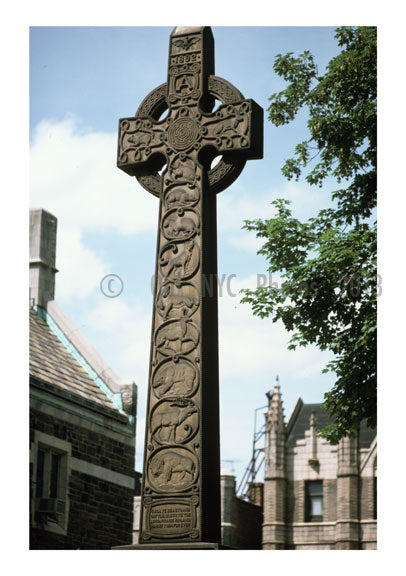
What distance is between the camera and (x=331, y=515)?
3488 centimetres

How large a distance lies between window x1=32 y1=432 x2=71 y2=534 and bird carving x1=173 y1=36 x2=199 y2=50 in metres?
7.70

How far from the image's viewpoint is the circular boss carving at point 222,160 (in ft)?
25.1

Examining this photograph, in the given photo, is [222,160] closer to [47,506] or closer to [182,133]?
[182,133]

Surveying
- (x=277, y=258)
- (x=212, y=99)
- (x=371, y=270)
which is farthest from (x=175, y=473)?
(x=277, y=258)

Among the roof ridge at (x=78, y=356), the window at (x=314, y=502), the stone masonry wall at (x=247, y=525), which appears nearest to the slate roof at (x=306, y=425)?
the window at (x=314, y=502)

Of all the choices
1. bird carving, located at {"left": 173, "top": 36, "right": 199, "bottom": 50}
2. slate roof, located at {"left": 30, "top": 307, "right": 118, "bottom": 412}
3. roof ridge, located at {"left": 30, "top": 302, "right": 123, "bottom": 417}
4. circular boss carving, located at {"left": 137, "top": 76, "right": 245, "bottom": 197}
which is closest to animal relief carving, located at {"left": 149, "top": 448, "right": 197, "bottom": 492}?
circular boss carving, located at {"left": 137, "top": 76, "right": 245, "bottom": 197}

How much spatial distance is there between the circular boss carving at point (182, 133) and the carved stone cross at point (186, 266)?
0.01 m

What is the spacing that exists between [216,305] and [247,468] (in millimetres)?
29710

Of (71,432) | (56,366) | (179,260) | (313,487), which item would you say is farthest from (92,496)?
(313,487)

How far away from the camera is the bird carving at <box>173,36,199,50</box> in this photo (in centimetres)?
805

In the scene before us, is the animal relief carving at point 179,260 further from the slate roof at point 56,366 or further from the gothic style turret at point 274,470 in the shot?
the gothic style turret at point 274,470

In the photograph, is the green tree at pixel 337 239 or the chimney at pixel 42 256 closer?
the green tree at pixel 337 239

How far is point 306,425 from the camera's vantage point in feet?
123

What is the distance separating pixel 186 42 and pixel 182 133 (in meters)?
0.97
